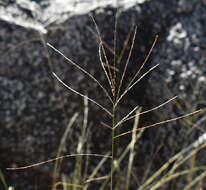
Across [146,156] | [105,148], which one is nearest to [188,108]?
[146,156]

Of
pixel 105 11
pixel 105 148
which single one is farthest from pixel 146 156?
pixel 105 11

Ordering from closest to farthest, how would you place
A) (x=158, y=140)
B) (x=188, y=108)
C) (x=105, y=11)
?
(x=188, y=108) < (x=158, y=140) < (x=105, y=11)

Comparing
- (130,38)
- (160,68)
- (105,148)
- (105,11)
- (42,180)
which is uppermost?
(105,11)

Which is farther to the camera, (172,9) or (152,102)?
(172,9)

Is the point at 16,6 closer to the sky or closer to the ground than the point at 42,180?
closer to the sky

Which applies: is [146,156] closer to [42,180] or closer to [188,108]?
[188,108]

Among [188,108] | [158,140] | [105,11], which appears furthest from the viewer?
[105,11]

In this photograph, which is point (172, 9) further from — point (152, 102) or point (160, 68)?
point (152, 102)
